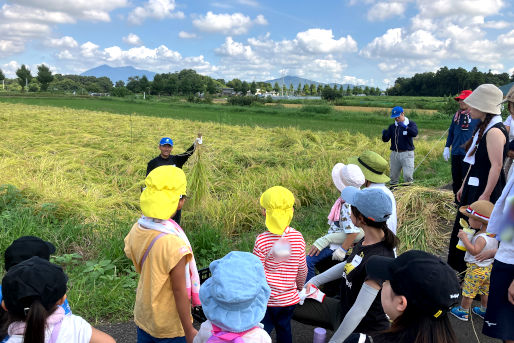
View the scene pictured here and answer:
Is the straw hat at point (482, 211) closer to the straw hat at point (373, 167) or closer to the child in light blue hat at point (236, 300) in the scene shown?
the straw hat at point (373, 167)

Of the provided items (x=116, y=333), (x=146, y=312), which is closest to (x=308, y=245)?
(x=116, y=333)

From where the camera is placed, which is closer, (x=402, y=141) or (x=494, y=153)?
(x=494, y=153)

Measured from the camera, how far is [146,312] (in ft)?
5.94

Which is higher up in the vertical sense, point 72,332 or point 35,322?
point 35,322

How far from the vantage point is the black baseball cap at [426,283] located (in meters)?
1.17

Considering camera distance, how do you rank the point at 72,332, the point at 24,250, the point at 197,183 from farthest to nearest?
1. the point at 197,183
2. the point at 24,250
3. the point at 72,332

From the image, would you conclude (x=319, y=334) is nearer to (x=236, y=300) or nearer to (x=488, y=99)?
(x=236, y=300)

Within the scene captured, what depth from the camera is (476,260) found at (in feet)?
9.34

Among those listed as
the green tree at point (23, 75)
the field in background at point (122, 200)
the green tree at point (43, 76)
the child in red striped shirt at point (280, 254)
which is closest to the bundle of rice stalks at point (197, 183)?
the field in background at point (122, 200)

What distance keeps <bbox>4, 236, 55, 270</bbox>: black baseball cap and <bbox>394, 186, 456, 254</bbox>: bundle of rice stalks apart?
11.8ft

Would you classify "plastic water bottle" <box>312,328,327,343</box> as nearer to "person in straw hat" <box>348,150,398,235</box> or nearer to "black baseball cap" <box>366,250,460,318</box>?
"black baseball cap" <box>366,250,460,318</box>

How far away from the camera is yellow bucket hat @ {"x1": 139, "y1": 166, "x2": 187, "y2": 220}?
5.70ft

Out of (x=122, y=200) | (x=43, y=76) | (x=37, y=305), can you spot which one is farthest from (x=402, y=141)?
(x=43, y=76)

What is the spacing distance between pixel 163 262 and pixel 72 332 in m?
0.46
